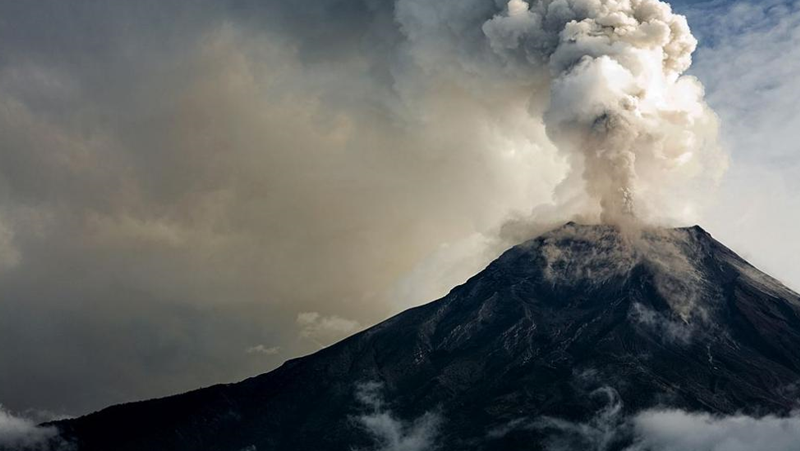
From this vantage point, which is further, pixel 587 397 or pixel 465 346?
pixel 465 346

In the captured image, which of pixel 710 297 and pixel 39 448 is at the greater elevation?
pixel 39 448

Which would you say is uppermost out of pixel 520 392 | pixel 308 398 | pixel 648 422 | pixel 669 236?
pixel 669 236

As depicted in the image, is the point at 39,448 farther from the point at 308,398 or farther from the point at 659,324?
the point at 659,324

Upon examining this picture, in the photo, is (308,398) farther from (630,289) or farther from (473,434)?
(630,289)

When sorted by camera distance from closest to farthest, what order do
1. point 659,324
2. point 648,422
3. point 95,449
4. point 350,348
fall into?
point 648,422 < point 659,324 < point 95,449 < point 350,348

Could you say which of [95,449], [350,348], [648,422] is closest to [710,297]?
[648,422]

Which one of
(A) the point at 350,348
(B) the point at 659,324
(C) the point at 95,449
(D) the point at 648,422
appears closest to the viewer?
(D) the point at 648,422
